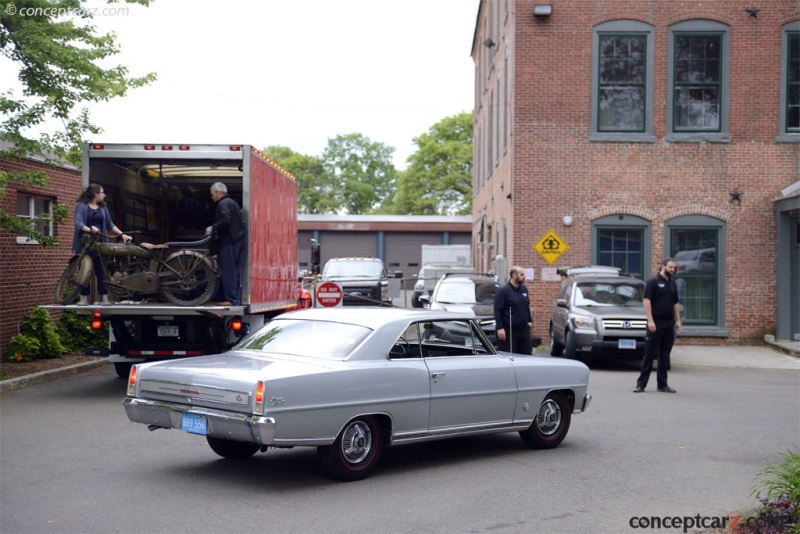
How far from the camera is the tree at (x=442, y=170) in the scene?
251 feet

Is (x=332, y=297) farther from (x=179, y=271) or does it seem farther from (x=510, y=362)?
(x=510, y=362)

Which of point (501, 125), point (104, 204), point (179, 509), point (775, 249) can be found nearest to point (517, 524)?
point (179, 509)

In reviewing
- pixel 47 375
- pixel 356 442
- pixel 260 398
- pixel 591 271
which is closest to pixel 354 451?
pixel 356 442

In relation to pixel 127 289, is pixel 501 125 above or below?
above

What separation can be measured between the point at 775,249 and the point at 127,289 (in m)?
16.5

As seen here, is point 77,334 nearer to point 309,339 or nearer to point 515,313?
point 515,313

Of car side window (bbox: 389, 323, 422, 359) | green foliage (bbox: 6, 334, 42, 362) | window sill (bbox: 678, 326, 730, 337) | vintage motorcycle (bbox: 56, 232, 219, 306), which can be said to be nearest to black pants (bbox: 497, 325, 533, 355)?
vintage motorcycle (bbox: 56, 232, 219, 306)

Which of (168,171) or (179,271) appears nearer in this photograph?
(179,271)

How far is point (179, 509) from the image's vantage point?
6871 mm

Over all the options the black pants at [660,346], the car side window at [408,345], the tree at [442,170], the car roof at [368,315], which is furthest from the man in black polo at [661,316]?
the tree at [442,170]

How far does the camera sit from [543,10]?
2331 cm

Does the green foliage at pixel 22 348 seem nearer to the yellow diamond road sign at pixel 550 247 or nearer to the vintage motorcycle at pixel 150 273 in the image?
the vintage motorcycle at pixel 150 273

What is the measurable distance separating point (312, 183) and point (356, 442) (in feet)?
310

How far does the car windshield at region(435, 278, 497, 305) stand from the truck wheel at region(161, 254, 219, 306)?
26.6ft
